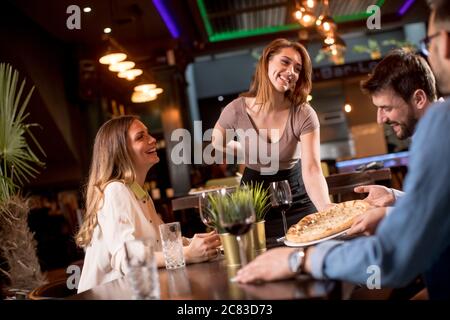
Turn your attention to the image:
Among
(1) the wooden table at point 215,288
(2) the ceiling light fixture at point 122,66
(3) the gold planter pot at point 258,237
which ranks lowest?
(1) the wooden table at point 215,288

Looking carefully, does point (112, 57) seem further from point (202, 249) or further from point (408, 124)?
point (408, 124)

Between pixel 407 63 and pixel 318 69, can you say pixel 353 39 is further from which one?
pixel 407 63

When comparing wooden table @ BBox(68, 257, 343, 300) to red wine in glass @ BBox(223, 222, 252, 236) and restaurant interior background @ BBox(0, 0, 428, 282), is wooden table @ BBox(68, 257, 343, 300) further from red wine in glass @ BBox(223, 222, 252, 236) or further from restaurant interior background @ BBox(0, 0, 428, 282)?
restaurant interior background @ BBox(0, 0, 428, 282)

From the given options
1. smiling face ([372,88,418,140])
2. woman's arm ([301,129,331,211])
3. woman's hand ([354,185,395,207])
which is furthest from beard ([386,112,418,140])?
woman's arm ([301,129,331,211])

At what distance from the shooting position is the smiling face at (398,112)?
159 centimetres

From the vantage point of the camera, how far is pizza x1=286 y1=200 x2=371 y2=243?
4.89 feet

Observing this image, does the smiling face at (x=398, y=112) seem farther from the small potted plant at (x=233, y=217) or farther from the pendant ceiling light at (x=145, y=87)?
the pendant ceiling light at (x=145, y=87)

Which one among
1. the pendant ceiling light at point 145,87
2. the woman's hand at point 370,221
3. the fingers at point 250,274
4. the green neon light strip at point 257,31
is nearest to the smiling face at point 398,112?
the woman's hand at point 370,221

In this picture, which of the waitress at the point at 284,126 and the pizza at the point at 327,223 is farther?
the waitress at the point at 284,126

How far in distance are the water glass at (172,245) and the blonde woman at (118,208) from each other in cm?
3

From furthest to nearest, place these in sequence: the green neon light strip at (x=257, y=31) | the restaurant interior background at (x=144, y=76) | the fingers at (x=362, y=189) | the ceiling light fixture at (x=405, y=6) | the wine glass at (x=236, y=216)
Result: the green neon light strip at (x=257, y=31) < the ceiling light fixture at (x=405, y=6) < the restaurant interior background at (x=144, y=76) < the fingers at (x=362, y=189) < the wine glass at (x=236, y=216)

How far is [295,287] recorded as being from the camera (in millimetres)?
1050

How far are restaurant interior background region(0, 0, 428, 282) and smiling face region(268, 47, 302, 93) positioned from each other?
112 inches
